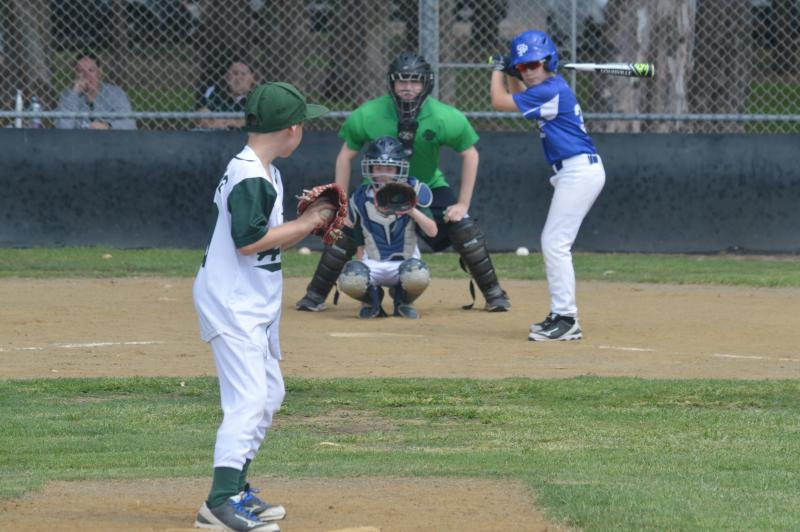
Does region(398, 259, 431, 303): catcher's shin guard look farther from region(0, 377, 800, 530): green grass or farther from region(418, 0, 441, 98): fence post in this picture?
region(418, 0, 441, 98): fence post

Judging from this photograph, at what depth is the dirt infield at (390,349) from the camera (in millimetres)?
5531

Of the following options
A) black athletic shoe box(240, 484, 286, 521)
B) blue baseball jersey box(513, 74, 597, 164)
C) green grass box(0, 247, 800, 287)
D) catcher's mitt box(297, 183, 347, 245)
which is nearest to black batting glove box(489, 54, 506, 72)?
blue baseball jersey box(513, 74, 597, 164)

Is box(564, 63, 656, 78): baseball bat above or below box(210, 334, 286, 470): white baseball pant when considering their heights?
above

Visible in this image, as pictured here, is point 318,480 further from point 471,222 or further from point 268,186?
point 471,222

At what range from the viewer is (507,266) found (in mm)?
14398

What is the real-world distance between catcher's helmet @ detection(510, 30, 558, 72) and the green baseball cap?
15.6 ft

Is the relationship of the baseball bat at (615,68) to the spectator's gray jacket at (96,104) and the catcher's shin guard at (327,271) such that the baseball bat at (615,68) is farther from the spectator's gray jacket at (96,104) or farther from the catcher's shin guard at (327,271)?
the spectator's gray jacket at (96,104)

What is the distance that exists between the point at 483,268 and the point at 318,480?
217 inches

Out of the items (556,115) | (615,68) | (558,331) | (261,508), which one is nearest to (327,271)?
(558,331)

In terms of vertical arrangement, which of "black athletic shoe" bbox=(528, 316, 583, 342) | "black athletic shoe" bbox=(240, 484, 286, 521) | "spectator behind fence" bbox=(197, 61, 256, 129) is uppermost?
"spectator behind fence" bbox=(197, 61, 256, 129)

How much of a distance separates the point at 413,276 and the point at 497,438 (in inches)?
154

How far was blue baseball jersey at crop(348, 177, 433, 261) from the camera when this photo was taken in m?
11.2

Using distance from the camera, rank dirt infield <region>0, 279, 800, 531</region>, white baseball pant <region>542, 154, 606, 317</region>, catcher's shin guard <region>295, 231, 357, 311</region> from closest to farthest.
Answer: dirt infield <region>0, 279, 800, 531</region> < white baseball pant <region>542, 154, 606, 317</region> < catcher's shin guard <region>295, 231, 357, 311</region>

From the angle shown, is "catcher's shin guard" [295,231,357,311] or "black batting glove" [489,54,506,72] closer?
"black batting glove" [489,54,506,72]
